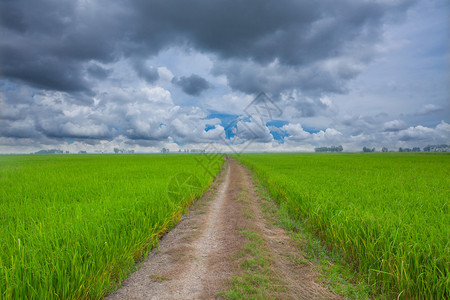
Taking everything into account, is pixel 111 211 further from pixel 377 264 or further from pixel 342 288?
pixel 377 264

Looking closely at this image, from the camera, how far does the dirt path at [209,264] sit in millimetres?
3125

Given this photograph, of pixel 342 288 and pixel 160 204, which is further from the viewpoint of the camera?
pixel 160 204

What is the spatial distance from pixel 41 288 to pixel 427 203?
8537mm

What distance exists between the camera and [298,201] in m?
6.85

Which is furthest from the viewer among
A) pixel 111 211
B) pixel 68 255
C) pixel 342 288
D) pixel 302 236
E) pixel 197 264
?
pixel 302 236

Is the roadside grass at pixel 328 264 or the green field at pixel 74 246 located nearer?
the green field at pixel 74 246

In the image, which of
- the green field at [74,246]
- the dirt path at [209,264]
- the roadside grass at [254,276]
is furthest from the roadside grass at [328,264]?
the green field at [74,246]

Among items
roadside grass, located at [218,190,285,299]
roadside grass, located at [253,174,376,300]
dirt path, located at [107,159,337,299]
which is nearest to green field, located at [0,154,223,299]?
dirt path, located at [107,159,337,299]

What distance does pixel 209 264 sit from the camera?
12.7ft

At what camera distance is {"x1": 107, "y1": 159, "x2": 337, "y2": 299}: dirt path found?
312 cm

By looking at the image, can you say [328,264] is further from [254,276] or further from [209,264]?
[209,264]

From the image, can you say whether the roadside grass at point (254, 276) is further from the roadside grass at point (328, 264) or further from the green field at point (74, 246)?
the green field at point (74, 246)

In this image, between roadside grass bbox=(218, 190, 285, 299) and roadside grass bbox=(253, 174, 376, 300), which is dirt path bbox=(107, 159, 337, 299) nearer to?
roadside grass bbox=(218, 190, 285, 299)

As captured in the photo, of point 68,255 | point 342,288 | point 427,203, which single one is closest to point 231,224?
point 342,288
